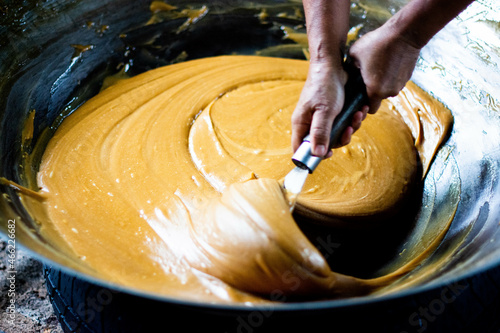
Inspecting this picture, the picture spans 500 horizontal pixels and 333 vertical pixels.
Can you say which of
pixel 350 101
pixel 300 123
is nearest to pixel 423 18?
pixel 350 101

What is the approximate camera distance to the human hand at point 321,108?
1295mm

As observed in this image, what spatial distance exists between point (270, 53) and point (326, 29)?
96 centimetres

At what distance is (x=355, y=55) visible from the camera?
146cm

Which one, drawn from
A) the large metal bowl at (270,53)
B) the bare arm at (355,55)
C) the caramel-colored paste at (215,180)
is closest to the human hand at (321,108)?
the bare arm at (355,55)

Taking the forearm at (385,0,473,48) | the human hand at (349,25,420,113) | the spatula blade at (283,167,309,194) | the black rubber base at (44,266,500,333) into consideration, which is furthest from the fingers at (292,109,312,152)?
the black rubber base at (44,266,500,333)

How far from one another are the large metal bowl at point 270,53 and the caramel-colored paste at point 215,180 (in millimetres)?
88

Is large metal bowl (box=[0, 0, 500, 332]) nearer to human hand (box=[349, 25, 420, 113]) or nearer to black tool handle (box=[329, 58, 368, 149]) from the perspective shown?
black tool handle (box=[329, 58, 368, 149])

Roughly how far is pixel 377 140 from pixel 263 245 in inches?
36.8

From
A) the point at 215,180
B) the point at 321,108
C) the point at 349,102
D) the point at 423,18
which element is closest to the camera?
the point at 423,18

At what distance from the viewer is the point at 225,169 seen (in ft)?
5.26

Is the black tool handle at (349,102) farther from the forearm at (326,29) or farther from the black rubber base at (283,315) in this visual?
the black rubber base at (283,315)

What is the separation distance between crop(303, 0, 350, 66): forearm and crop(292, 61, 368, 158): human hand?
3cm

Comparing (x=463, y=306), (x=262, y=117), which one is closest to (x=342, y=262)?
(x=463, y=306)

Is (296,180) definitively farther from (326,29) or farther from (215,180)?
(326,29)
